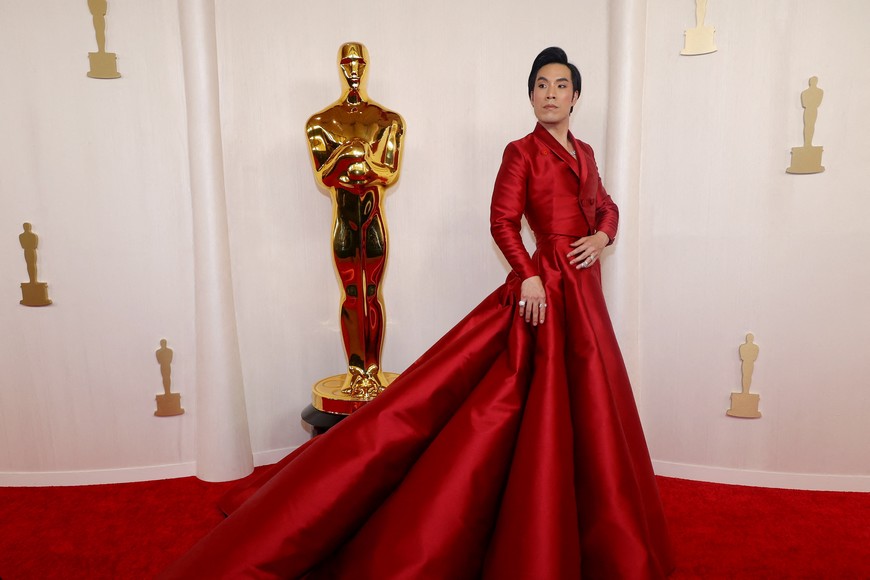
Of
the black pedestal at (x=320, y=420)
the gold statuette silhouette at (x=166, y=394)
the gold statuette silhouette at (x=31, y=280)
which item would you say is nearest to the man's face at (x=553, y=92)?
the black pedestal at (x=320, y=420)

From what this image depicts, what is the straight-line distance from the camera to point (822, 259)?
2469 mm

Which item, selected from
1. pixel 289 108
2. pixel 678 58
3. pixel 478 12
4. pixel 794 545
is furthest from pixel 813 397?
pixel 289 108

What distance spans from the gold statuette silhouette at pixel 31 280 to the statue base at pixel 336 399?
1.14m

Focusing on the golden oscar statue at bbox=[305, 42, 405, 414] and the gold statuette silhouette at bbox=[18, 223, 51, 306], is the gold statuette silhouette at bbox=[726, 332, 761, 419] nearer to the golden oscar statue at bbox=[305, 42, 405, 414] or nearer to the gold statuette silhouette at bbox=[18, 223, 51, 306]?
the golden oscar statue at bbox=[305, 42, 405, 414]

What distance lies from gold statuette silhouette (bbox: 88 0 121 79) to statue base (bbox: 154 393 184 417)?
1.32 metres

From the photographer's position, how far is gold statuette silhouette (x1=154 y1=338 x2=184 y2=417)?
2607 mm

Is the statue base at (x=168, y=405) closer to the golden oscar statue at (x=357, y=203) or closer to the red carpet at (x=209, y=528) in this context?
the red carpet at (x=209, y=528)

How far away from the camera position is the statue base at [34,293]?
8.05ft

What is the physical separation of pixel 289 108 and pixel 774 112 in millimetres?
2027

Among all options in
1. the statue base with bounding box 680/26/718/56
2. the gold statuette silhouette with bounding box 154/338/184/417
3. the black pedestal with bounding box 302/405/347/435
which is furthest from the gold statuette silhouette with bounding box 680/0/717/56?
the gold statuette silhouette with bounding box 154/338/184/417

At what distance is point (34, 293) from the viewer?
2.46m

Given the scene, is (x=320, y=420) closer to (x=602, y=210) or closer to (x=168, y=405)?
(x=168, y=405)

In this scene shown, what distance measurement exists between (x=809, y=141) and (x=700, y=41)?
23.0 inches

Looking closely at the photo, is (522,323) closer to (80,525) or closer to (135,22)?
(80,525)
